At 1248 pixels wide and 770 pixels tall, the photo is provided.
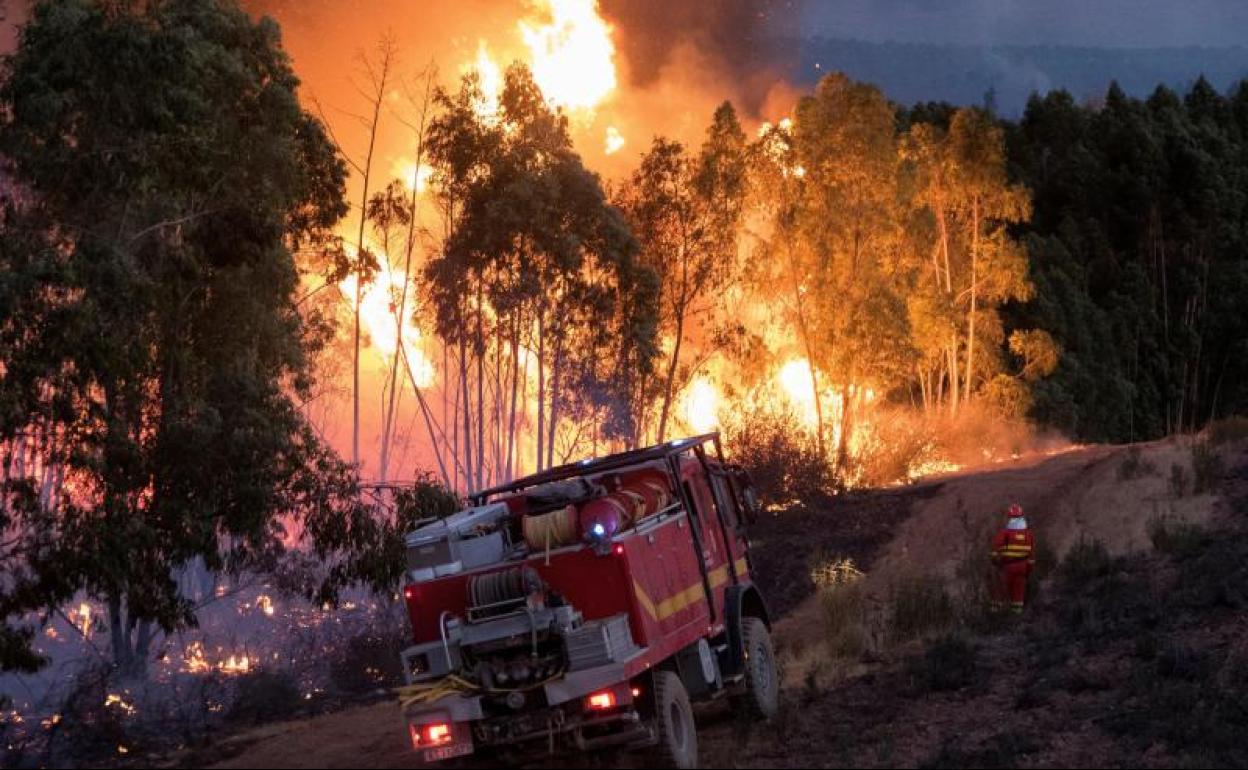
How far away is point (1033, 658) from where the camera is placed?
15.7 meters

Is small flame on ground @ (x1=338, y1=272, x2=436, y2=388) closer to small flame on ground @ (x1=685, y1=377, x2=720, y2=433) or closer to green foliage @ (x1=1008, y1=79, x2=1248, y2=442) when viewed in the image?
small flame on ground @ (x1=685, y1=377, x2=720, y2=433)

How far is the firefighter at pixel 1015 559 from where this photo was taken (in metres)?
18.7

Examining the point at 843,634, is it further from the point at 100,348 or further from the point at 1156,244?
the point at 1156,244

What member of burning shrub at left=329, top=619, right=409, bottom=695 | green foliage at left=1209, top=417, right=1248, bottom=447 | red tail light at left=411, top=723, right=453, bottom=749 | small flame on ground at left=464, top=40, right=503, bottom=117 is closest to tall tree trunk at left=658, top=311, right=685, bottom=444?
small flame on ground at left=464, top=40, right=503, bottom=117

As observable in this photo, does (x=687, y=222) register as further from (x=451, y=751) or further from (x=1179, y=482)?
(x=451, y=751)

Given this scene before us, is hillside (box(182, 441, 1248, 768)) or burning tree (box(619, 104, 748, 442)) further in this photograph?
burning tree (box(619, 104, 748, 442))

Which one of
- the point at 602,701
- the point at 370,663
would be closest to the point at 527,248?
the point at 370,663

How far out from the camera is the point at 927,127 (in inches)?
1789

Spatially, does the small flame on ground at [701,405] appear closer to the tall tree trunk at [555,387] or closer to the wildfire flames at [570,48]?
the tall tree trunk at [555,387]

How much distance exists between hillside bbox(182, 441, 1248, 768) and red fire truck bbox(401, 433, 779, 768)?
2.95ft

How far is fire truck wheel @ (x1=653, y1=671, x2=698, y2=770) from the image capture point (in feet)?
36.2

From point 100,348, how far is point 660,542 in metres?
6.46

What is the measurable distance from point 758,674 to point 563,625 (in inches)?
138

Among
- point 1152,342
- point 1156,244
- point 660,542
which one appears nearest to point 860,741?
point 660,542
